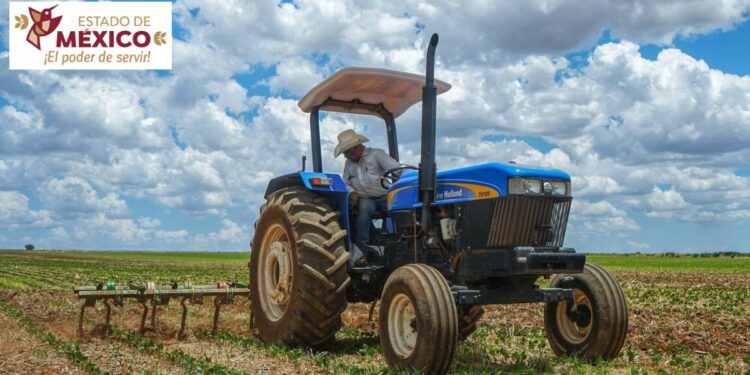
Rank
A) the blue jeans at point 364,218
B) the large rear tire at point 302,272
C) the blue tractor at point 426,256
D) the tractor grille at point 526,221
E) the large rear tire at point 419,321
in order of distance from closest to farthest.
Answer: the large rear tire at point 419,321 < the blue tractor at point 426,256 < the tractor grille at point 526,221 < the large rear tire at point 302,272 < the blue jeans at point 364,218

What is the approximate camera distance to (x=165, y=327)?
1019 centimetres

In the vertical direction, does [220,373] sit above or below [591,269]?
below

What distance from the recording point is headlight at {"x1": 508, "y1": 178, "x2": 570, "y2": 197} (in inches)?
262

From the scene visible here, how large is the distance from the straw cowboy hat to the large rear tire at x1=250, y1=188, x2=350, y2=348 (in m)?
0.64

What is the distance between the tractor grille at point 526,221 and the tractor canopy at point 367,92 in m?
2.13

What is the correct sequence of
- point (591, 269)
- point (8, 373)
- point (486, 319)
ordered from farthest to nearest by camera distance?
point (486, 319) < point (591, 269) < point (8, 373)

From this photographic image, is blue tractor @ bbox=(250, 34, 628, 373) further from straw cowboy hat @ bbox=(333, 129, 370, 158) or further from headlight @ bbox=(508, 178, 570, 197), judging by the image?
straw cowboy hat @ bbox=(333, 129, 370, 158)

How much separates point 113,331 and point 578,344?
6.02 m

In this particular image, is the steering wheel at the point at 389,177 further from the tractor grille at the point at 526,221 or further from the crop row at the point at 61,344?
the crop row at the point at 61,344

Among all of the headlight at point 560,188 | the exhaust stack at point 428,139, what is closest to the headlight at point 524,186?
the headlight at point 560,188

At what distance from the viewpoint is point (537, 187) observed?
22.3ft

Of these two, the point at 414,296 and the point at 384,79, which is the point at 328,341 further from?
the point at 384,79

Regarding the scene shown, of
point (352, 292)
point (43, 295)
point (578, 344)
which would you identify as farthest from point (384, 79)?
point (43, 295)

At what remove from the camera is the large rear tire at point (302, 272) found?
25.1 feet
